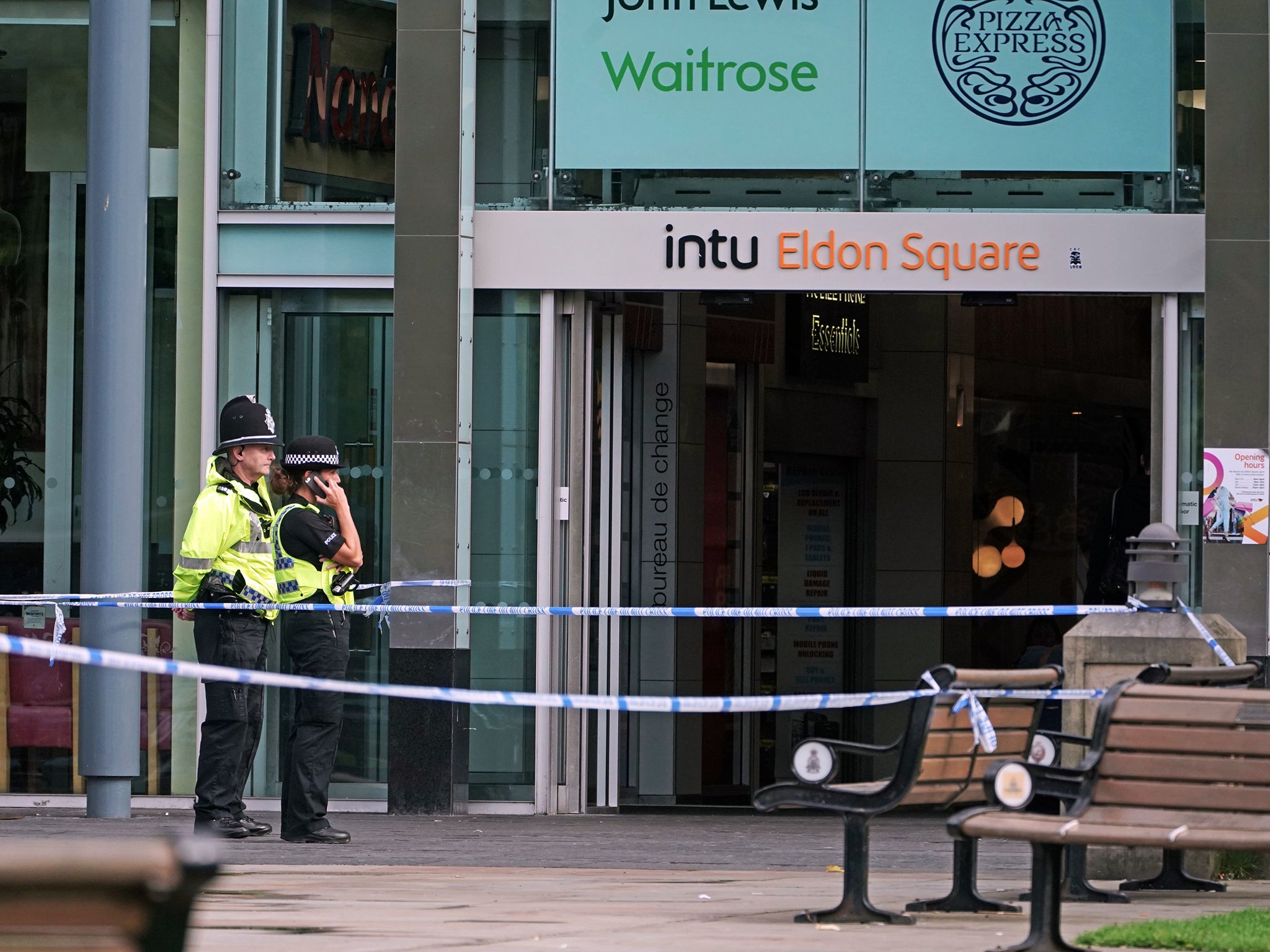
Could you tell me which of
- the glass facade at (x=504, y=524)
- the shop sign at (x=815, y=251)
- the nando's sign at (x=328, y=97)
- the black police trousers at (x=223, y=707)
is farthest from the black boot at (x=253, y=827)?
the nando's sign at (x=328, y=97)

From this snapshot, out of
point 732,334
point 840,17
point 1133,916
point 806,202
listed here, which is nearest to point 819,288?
point 806,202

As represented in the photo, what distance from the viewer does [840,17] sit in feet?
37.3

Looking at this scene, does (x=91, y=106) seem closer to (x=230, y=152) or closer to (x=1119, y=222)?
(x=230, y=152)

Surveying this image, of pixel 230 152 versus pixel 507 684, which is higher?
pixel 230 152

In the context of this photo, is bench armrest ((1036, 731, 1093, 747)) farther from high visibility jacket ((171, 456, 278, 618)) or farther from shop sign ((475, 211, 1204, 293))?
shop sign ((475, 211, 1204, 293))

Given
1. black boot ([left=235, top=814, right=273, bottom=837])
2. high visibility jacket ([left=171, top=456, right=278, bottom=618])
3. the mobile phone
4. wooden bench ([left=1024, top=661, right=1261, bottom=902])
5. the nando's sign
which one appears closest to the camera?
wooden bench ([left=1024, top=661, right=1261, bottom=902])

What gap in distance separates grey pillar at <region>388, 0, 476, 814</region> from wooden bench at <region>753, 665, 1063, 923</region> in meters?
4.85

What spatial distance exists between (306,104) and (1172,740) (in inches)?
298

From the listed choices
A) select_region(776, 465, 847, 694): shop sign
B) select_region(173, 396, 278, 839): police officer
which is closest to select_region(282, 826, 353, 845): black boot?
select_region(173, 396, 278, 839): police officer

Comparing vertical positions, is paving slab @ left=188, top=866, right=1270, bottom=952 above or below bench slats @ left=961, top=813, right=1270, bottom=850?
below

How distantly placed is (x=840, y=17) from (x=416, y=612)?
420 centimetres

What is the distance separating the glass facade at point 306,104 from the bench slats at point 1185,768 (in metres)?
7.00

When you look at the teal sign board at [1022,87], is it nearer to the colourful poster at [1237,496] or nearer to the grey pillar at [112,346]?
the colourful poster at [1237,496]

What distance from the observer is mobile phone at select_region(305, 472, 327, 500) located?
372 inches
